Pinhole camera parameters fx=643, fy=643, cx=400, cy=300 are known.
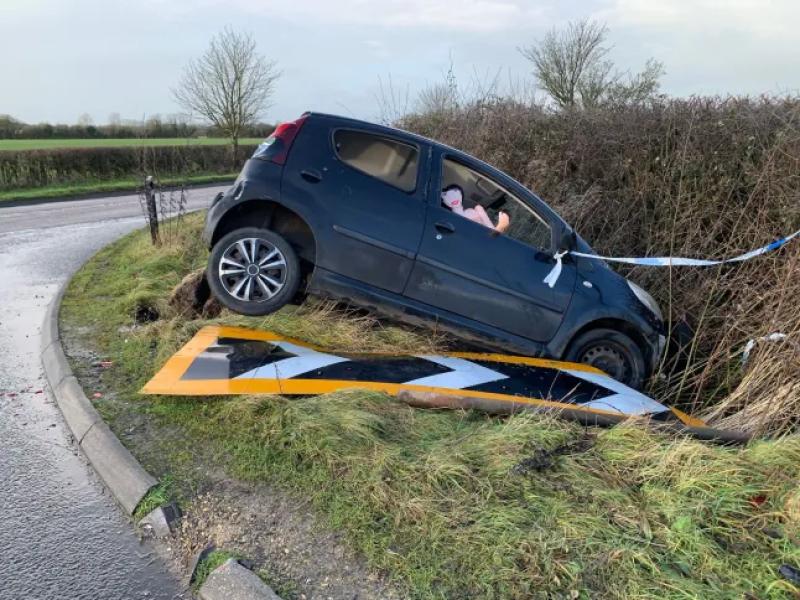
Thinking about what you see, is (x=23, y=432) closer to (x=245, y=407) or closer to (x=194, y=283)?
(x=245, y=407)

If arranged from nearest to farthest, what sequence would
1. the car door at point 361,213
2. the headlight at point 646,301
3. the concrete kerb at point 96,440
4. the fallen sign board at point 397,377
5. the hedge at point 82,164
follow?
1. the concrete kerb at point 96,440
2. the fallen sign board at point 397,377
3. the car door at point 361,213
4. the headlight at point 646,301
5. the hedge at point 82,164

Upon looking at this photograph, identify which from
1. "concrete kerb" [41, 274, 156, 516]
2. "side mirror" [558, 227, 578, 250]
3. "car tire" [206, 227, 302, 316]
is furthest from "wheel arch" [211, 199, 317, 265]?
"side mirror" [558, 227, 578, 250]

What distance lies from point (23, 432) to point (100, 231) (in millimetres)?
10273

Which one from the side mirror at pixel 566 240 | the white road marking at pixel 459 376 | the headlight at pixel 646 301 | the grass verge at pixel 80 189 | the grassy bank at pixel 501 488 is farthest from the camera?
the grass verge at pixel 80 189

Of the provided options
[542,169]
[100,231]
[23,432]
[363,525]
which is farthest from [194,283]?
[100,231]

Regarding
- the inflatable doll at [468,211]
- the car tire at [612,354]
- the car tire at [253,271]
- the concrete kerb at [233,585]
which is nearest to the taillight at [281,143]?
the car tire at [253,271]

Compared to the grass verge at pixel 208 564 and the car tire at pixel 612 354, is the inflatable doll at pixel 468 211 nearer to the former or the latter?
the car tire at pixel 612 354

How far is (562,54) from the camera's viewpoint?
2141 cm

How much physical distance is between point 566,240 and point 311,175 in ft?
7.33

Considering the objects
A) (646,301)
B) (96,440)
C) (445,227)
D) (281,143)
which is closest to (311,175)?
(281,143)

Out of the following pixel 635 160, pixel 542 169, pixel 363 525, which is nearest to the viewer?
pixel 363 525

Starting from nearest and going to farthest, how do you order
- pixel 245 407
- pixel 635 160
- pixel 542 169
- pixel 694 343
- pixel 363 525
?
pixel 363 525 < pixel 245 407 < pixel 694 343 < pixel 635 160 < pixel 542 169

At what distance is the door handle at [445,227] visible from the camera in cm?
533

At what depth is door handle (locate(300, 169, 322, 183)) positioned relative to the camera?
17.4 ft
